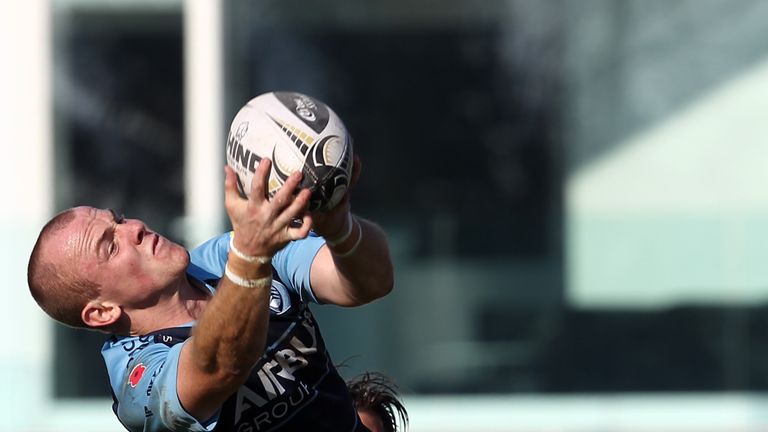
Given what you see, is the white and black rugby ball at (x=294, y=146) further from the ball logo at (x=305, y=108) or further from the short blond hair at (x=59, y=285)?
the short blond hair at (x=59, y=285)

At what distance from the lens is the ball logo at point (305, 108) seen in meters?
3.32

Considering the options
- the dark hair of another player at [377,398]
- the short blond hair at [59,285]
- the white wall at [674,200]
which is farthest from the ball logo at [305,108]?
the white wall at [674,200]

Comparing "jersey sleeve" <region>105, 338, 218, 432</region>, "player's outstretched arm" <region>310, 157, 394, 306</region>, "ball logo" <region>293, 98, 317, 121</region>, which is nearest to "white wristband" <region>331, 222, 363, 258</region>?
"player's outstretched arm" <region>310, 157, 394, 306</region>

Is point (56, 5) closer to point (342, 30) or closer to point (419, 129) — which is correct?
point (342, 30)

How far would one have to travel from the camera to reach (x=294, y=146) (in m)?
3.22

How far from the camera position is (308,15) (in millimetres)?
8266

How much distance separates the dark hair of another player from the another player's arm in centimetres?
101

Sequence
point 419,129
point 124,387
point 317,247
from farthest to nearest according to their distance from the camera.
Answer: point 419,129, point 317,247, point 124,387

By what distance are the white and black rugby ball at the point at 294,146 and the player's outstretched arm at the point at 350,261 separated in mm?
140

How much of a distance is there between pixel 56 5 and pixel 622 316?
3.91 m

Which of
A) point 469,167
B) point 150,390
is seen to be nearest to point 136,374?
point 150,390

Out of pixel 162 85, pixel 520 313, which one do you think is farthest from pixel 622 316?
pixel 162 85

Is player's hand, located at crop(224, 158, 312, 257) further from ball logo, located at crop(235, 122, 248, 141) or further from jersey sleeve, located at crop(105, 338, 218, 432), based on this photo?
jersey sleeve, located at crop(105, 338, 218, 432)

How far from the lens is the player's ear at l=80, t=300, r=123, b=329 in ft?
12.0
